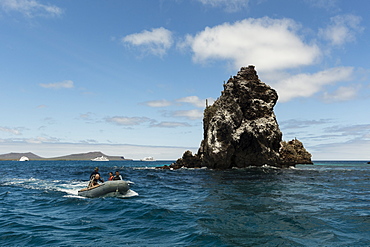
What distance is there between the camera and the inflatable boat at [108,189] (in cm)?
2031

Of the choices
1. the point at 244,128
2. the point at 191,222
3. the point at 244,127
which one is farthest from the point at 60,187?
the point at 244,127

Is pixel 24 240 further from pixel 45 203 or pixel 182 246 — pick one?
pixel 45 203

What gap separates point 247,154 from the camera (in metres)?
58.2

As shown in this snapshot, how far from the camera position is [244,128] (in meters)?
56.4

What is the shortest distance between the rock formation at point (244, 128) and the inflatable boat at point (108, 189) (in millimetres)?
36020

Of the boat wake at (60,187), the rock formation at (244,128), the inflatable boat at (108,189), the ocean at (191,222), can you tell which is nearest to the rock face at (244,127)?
the rock formation at (244,128)

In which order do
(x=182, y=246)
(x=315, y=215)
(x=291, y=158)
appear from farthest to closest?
(x=291, y=158) < (x=315, y=215) < (x=182, y=246)

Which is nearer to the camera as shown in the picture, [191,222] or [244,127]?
[191,222]

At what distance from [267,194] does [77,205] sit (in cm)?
1485

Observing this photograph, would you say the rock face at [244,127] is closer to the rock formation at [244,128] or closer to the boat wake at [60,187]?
the rock formation at [244,128]

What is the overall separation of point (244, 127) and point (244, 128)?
270mm

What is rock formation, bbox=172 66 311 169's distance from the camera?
182 ft

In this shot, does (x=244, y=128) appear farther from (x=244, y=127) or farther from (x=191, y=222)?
(x=191, y=222)

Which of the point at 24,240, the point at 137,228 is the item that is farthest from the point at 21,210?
the point at 137,228
